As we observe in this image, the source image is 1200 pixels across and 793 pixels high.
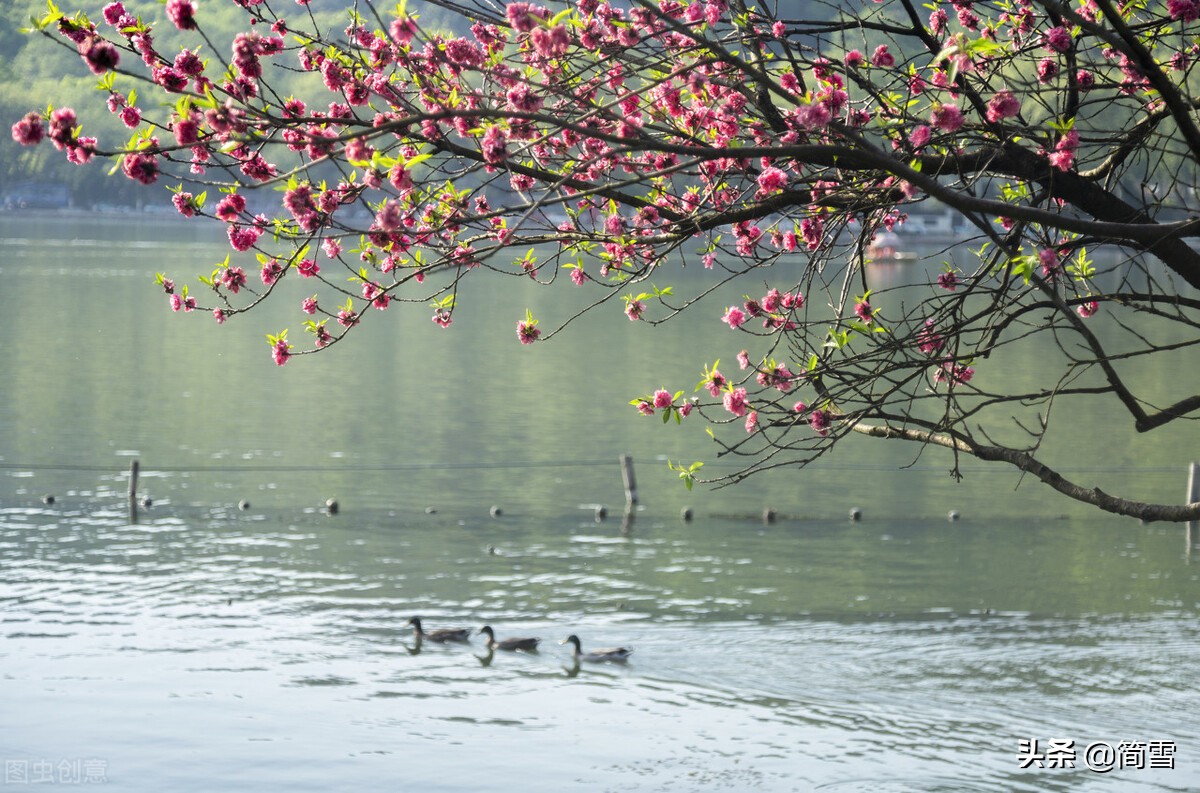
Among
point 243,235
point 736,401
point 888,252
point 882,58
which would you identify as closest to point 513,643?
point 736,401

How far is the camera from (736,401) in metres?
8.30

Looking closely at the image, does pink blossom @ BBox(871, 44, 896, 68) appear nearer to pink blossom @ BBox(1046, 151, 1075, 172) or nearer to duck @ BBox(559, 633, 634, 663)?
pink blossom @ BBox(1046, 151, 1075, 172)

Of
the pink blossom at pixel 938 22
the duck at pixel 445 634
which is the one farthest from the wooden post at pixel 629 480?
the pink blossom at pixel 938 22

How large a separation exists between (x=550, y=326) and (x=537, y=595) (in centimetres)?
4578

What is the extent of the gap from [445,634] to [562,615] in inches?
85.2

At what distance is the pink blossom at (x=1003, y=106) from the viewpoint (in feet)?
20.5

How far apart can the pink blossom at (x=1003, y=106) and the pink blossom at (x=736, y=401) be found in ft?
7.77

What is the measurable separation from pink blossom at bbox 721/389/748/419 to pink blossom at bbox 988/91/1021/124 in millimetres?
2369

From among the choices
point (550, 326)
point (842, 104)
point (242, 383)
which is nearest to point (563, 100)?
point (842, 104)

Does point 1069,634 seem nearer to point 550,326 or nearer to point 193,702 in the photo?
point 193,702

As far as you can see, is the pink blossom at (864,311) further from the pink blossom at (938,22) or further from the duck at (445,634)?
the duck at (445,634)

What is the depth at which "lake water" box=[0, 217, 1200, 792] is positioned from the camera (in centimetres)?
1359

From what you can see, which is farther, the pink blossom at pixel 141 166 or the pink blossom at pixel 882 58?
the pink blossom at pixel 882 58

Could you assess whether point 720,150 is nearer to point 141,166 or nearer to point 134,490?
point 141,166
